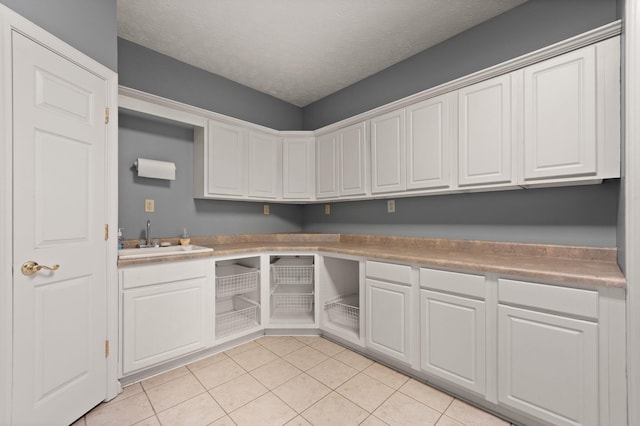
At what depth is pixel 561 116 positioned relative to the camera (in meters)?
1.59

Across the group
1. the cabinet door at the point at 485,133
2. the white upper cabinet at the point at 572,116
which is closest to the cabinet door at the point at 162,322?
the cabinet door at the point at 485,133

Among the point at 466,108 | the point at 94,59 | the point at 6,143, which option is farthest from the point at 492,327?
the point at 94,59

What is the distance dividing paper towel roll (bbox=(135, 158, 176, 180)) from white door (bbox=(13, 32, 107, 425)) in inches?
27.0

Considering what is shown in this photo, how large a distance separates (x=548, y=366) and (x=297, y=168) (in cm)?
271

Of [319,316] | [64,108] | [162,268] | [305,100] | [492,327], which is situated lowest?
[319,316]

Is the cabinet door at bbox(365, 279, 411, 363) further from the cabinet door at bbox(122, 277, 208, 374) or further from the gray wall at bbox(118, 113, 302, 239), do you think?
the gray wall at bbox(118, 113, 302, 239)

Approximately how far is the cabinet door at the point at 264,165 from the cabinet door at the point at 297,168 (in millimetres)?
74

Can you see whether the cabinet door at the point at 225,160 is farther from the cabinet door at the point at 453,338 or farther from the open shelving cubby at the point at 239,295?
the cabinet door at the point at 453,338

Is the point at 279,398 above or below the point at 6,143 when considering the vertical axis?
below

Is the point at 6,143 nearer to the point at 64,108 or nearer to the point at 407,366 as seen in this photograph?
the point at 64,108

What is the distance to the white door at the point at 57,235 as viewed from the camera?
1.26m

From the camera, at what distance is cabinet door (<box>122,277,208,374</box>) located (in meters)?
1.81

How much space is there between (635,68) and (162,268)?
9.33 ft

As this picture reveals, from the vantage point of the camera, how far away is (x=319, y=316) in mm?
2582
